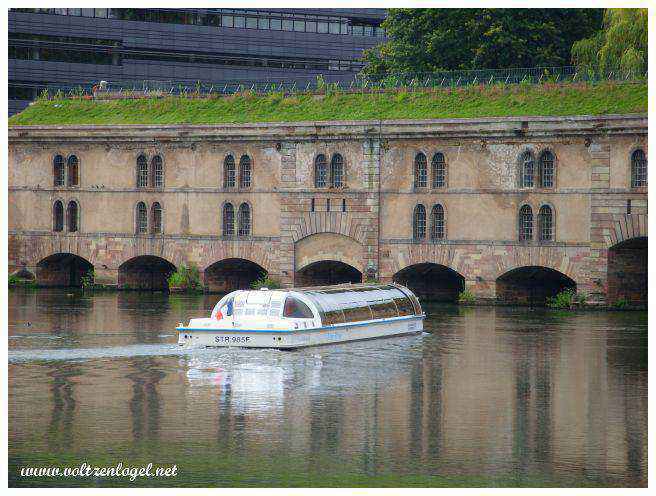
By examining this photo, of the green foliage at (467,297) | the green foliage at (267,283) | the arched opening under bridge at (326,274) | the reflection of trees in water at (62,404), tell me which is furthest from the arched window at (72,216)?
the reflection of trees in water at (62,404)

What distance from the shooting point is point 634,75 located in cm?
6800

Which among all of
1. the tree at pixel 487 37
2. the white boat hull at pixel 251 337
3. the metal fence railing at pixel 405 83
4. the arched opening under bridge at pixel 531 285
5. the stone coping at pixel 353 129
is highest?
the tree at pixel 487 37

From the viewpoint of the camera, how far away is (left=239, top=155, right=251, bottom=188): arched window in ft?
237

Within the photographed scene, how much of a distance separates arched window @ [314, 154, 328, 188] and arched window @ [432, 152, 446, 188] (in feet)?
16.1

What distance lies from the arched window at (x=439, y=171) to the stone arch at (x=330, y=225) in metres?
3.62

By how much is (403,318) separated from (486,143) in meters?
13.9

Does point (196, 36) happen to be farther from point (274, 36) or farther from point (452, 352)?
point (452, 352)

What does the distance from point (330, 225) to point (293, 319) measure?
20.1 meters

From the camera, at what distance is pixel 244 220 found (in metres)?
72.6

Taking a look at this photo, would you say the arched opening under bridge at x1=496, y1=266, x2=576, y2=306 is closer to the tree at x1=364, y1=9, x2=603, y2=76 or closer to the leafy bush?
the leafy bush

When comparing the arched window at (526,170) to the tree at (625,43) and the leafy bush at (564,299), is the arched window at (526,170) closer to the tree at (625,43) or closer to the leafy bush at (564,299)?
the leafy bush at (564,299)

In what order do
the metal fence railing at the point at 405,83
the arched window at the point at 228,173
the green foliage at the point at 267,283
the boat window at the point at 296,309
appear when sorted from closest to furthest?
the boat window at the point at 296,309 < the metal fence railing at the point at 405,83 < the green foliage at the point at 267,283 < the arched window at the point at 228,173

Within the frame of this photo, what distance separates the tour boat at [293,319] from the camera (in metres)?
49.6
